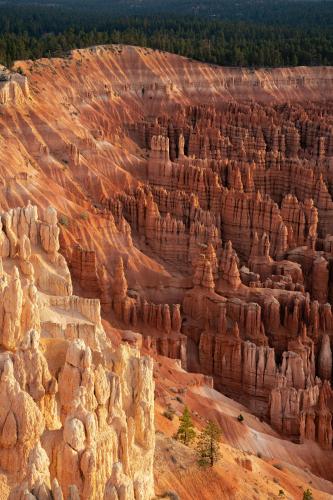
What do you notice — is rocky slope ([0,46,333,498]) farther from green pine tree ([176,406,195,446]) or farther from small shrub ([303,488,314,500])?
green pine tree ([176,406,195,446])

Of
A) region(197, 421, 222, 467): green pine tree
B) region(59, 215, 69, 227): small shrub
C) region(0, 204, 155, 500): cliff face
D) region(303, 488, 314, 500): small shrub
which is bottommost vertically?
region(303, 488, 314, 500): small shrub

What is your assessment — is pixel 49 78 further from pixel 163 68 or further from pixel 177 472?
pixel 177 472

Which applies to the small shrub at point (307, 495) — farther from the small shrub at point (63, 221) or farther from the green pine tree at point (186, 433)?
the small shrub at point (63, 221)

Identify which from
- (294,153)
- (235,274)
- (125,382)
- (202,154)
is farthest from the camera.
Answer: (294,153)

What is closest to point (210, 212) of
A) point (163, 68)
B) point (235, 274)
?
point (235, 274)

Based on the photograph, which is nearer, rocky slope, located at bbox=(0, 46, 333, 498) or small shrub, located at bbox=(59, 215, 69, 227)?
rocky slope, located at bbox=(0, 46, 333, 498)

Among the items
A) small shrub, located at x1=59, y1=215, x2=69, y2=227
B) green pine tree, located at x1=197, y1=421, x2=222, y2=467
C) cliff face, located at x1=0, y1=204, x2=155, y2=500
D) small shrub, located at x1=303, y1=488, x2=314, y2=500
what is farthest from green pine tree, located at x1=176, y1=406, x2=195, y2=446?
small shrub, located at x1=59, y1=215, x2=69, y2=227
